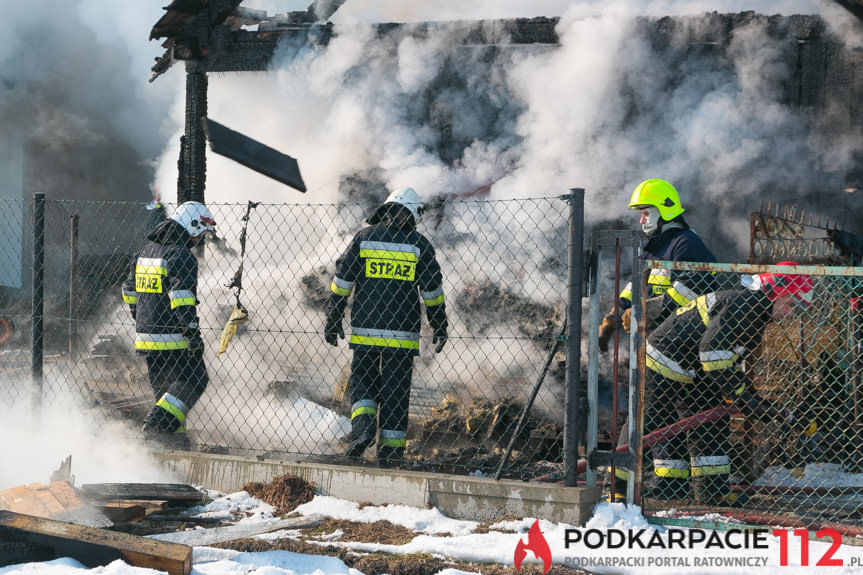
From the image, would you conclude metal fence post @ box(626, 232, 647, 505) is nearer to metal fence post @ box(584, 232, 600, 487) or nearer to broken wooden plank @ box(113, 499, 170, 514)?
metal fence post @ box(584, 232, 600, 487)

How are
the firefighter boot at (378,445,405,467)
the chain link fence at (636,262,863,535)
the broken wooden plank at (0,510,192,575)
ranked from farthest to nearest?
the firefighter boot at (378,445,405,467) → the chain link fence at (636,262,863,535) → the broken wooden plank at (0,510,192,575)

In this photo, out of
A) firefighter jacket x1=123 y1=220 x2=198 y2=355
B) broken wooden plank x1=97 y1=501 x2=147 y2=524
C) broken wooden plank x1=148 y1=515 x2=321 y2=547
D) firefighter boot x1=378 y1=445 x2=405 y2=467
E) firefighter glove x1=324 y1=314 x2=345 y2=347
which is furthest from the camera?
firefighter jacket x1=123 y1=220 x2=198 y2=355

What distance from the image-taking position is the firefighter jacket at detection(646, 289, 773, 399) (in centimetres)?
503

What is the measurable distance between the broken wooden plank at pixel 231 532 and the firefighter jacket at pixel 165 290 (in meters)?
1.95

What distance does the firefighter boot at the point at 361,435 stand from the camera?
5738 millimetres

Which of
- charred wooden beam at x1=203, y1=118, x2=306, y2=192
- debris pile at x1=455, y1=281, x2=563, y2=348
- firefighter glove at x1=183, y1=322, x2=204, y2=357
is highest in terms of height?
charred wooden beam at x1=203, y1=118, x2=306, y2=192

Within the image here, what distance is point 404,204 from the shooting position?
584 centimetres

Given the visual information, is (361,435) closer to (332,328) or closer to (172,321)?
(332,328)

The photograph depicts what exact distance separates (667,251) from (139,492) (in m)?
3.70

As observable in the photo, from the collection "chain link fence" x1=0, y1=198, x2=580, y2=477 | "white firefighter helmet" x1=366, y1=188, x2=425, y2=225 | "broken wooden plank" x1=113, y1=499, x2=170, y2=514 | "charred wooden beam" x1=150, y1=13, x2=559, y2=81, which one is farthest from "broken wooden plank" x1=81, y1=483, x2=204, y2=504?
"charred wooden beam" x1=150, y1=13, x2=559, y2=81

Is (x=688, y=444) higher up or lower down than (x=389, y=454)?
higher up

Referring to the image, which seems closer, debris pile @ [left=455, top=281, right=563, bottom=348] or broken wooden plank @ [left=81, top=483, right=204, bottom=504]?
broken wooden plank @ [left=81, top=483, right=204, bottom=504]

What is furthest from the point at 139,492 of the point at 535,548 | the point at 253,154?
the point at 253,154

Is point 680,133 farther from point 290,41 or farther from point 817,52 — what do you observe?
point 290,41
